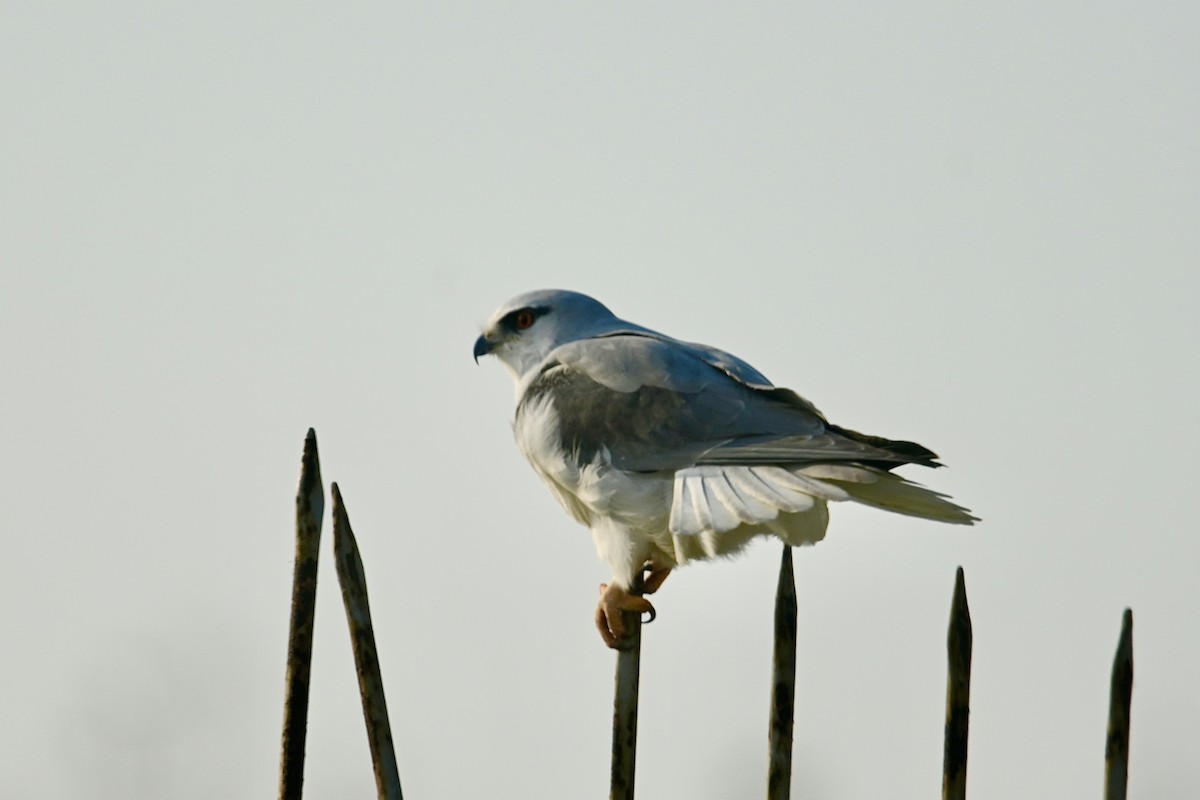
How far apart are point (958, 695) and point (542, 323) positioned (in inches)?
143

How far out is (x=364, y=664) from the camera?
331 cm

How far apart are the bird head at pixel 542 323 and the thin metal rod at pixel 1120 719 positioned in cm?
348

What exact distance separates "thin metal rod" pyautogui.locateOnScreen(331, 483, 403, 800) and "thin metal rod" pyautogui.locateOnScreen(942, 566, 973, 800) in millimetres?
1196

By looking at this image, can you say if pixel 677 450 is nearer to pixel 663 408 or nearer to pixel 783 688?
pixel 663 408

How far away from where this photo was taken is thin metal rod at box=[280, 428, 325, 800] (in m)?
3.18

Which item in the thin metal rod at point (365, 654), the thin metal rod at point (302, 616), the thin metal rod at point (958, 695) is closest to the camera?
the thin metal rod at point (302, 616)

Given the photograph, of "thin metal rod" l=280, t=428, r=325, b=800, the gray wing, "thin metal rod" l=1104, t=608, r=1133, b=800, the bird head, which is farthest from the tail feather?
"thin metal rod" l=280, t=428, r=325, b=800

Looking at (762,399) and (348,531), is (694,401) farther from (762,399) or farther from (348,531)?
(348,531)

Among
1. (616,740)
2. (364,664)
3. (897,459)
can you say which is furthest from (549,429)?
(364,664)

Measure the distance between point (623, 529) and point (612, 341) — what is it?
806mm

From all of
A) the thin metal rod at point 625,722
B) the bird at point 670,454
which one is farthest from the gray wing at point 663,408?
the thin metal rod at point 625,722

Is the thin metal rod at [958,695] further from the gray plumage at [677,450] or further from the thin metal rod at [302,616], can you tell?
the gray plumage at [677,450]

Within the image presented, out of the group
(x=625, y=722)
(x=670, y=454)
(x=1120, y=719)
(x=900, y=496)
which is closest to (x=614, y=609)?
(x=670, y=454)

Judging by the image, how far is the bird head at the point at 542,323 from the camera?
6.82 meters
